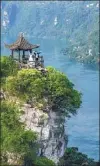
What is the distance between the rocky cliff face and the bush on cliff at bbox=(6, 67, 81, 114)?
72 cm

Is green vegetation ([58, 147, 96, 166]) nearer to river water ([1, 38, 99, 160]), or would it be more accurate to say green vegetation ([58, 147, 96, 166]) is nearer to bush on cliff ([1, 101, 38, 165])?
bush on cliff ([1, 101, 38, 165])

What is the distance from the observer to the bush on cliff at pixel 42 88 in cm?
3666

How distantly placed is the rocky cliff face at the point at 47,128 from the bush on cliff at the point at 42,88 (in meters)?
0.72

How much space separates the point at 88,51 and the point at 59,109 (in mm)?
142121

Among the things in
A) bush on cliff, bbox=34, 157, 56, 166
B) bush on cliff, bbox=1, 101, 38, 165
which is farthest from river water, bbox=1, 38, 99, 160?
bush on cliff, bbox=1, 101, 38, 165

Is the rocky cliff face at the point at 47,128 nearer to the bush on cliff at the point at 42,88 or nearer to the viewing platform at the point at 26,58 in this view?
the bush on cliff at the point at 42,88

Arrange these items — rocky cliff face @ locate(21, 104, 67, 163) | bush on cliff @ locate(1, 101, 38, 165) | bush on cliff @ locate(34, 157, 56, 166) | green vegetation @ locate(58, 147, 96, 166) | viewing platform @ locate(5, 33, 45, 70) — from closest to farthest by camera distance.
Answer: bush on cliff @ locate(1, 101, 38, 165)
bush on cliff @ locate(34, 157, 56, 166)
rocky cliff face @ locate(21, 104, 67, 163)
viewing platform @ locate(5, 33, 45, 70)
green vegetation @ locate(58, 147, 96, 166)

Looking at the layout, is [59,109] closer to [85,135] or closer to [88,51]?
[85,135]

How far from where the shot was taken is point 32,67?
38.7 meters

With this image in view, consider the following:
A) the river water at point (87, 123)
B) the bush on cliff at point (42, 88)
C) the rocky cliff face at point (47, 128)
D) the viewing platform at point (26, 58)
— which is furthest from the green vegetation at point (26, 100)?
the river water at point (87, 123)

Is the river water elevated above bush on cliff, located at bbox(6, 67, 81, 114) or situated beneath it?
situated beneath

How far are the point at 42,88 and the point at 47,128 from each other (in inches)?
106

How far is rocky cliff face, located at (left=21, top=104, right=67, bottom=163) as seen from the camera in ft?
118

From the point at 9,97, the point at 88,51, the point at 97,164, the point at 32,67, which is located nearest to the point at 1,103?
the point at 9,97
